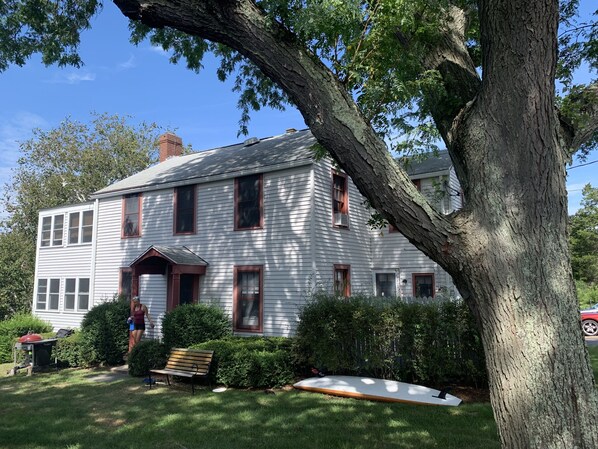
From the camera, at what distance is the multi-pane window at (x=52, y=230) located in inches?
829

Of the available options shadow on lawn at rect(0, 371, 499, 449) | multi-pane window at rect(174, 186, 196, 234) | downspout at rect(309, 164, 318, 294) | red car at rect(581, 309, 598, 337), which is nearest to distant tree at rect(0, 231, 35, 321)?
multi-pane window at rect(174, 186, 196, 234)

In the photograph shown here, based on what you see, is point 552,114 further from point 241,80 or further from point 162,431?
point 241,80

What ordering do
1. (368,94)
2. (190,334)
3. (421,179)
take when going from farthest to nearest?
(421,179) → (190,334) → (368,94)

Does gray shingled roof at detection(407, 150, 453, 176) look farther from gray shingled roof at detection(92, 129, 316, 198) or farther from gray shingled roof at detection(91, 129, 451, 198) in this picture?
gray shingled roof at detection(92, 129, 316, 198)

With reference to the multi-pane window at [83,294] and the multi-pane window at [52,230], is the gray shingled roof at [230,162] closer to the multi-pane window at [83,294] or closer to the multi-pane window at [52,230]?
the multi-pane window at [52,230]

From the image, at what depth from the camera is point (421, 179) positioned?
15562 millimetres

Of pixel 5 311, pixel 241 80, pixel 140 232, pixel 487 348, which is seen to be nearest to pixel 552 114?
pixel 487 348

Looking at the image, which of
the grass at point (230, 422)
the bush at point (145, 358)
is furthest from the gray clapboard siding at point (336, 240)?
the grass at point (230, 422)

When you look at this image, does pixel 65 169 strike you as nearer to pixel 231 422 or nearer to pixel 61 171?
pixel 61 171

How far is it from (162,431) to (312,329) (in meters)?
4.29

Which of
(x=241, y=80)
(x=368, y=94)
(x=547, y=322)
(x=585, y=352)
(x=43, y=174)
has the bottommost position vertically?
(x=585, y=352)

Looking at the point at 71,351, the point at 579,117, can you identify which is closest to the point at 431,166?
the point at 579,117

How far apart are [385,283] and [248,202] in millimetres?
5757

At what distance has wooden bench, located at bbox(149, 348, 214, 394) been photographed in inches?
378
